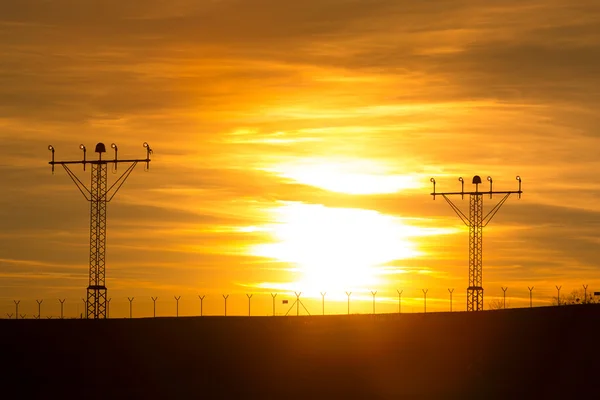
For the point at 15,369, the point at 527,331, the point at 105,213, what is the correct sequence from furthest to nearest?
the point at 105,213
the point at 527,331
the point at 15,369

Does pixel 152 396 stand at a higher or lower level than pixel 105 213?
lower

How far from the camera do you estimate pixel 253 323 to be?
630ft

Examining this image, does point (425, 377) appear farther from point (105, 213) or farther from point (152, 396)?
point (105, 213)

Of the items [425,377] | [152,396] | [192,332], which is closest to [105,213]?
[192,332]

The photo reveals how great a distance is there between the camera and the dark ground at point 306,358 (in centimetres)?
17125

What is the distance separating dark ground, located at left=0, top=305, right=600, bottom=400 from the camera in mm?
171250

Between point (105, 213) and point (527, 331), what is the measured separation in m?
56.1

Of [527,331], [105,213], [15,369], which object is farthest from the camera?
[105,213]

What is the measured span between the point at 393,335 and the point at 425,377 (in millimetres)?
11067

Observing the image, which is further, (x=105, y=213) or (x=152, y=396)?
(x=105, y=213)

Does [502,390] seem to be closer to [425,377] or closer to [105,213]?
[425,377]

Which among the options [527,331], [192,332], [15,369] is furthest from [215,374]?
[527,331]

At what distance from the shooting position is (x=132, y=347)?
7023 inches

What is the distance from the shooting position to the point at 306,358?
601 ft
